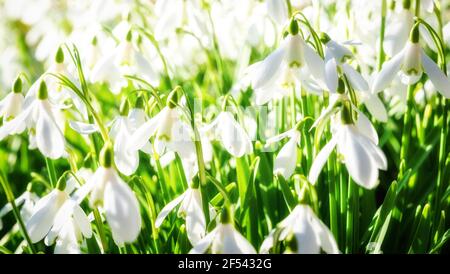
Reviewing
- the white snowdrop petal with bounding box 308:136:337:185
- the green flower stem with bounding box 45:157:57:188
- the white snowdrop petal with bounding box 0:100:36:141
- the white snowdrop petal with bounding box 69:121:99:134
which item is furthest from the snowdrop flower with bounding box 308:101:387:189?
the green flower stem with bounding box 45:157:57:188

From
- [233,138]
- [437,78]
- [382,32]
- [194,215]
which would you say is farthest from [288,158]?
[382,32]

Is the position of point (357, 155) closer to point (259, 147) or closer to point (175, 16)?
point (259, 147)

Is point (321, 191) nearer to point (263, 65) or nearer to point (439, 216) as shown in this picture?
point (439, 216)

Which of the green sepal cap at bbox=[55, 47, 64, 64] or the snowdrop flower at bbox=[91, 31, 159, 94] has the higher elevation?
the green sepal cap at bbox=[55, 47, 64, 64]

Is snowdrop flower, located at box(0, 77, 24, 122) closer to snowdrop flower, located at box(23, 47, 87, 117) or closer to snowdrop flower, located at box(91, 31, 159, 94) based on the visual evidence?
snowdrop flower, located at box(23, 47, 87, 117)

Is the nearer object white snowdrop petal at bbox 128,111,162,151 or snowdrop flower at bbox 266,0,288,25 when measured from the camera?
white snowdrop petal at bbox 128,111,162,151

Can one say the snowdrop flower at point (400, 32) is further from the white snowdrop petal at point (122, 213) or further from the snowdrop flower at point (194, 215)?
the white snowdrop petal at point (122, 213)

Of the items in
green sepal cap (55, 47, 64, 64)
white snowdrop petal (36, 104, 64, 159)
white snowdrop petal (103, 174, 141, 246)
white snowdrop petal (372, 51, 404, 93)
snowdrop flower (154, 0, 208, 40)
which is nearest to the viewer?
white snowdrop petal (103, 174, 141, 246)
